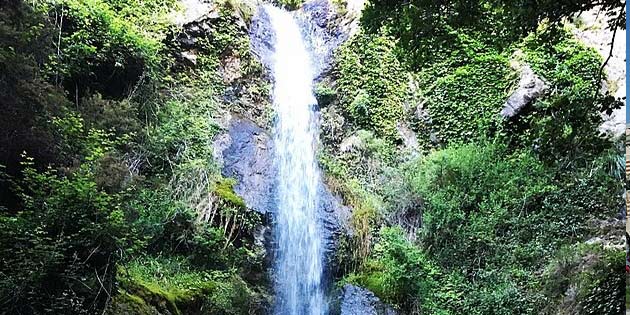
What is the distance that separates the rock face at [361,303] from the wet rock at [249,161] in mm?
913

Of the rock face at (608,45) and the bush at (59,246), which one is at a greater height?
the rock face at (608,45)

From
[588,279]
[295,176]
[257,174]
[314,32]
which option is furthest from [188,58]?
[588,279]

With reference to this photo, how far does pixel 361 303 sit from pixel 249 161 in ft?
5.00

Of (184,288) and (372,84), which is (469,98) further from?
(184,288)

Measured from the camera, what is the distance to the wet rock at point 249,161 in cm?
445

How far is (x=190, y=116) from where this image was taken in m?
4.73

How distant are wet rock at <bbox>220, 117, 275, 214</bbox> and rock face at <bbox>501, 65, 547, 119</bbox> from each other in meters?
2.18

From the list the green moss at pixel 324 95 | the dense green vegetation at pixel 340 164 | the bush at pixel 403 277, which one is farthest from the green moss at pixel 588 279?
the green moss at pixel 324 95

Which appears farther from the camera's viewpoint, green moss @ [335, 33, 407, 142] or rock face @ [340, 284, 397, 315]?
green moss @ [335, 33, 407, 142]

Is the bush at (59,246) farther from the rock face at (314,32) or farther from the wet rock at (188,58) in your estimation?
the rock face at (314,32)

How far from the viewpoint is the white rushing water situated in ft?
14.1

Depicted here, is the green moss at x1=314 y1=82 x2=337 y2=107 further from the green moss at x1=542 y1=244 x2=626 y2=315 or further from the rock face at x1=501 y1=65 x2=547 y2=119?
the green moss at x1=542 y1=244 x2=626 y2=315

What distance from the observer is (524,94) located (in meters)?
5.10

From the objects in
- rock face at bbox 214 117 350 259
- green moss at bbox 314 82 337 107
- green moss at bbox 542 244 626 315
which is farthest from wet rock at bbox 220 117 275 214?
green moss at bbox 542 244 626 315
